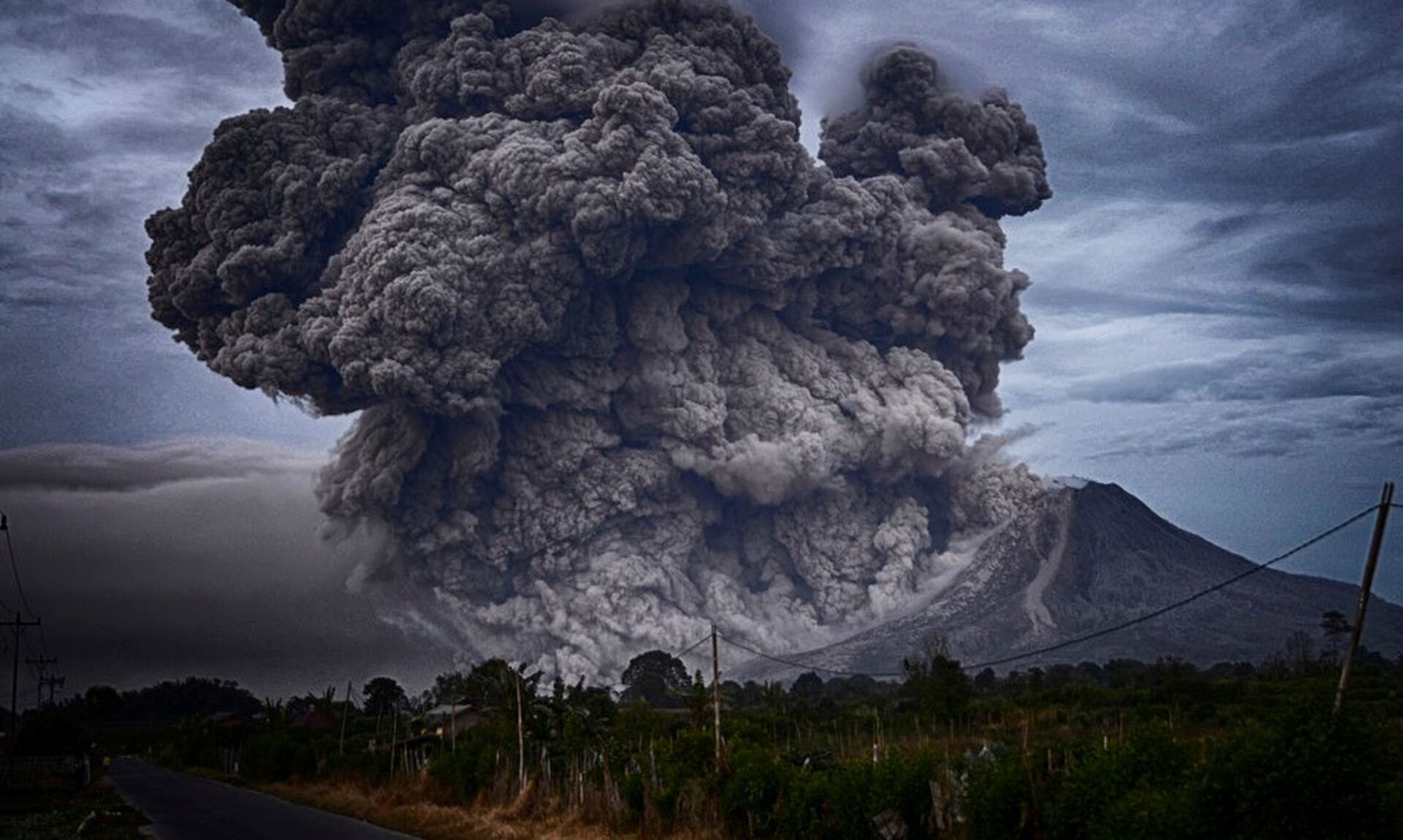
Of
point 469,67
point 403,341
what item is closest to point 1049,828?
point 403,341

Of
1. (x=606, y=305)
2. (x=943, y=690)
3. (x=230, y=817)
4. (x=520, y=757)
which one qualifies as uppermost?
(x=606, y=305)

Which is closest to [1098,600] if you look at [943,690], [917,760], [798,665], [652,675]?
[652,675]

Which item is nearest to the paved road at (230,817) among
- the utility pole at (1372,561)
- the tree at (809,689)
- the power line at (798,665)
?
the utility pole at (1372,561)

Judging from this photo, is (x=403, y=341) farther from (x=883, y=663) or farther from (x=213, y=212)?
(x=883, y=663)

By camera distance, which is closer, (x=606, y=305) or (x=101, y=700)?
(x=606, y=305)

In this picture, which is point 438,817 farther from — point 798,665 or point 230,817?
point 798,665
